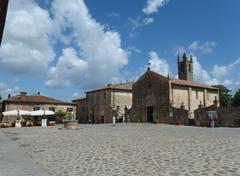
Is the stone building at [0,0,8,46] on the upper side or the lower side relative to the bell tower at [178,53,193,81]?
lower

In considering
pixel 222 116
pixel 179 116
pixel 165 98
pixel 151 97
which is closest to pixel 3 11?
pixel 222 116

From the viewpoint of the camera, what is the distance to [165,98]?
4638cm

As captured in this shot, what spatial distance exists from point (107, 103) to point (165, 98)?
16.6m

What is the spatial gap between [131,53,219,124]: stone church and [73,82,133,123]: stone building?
16.9 ft

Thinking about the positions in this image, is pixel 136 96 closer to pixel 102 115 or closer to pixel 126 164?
pixel 102 115

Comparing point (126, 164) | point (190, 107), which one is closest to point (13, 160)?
point (126, 164)

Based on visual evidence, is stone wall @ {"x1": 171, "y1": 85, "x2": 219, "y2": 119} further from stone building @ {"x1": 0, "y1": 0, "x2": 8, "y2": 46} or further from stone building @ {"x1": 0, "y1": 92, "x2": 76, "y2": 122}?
stone building @ {"x1": 0, "y1": 0, "x2": 8, "y2": 46}

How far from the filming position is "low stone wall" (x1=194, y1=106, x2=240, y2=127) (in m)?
35.3

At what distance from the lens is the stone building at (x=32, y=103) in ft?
182

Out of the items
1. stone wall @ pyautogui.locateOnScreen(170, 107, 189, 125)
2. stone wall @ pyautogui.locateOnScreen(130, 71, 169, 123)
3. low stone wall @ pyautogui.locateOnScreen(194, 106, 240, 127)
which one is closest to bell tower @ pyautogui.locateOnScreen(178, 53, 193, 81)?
stone wall @ pyautogui.locateOnScreen(130, 71, 169, 123)

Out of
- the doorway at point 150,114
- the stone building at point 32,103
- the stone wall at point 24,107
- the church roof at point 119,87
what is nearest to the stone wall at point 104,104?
the church roof at point 119,87

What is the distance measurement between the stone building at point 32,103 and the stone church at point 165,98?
1522 cm

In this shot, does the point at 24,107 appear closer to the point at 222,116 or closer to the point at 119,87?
the point at 119,87

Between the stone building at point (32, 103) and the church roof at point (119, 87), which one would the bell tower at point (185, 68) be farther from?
the stone building at point (32, 103)
